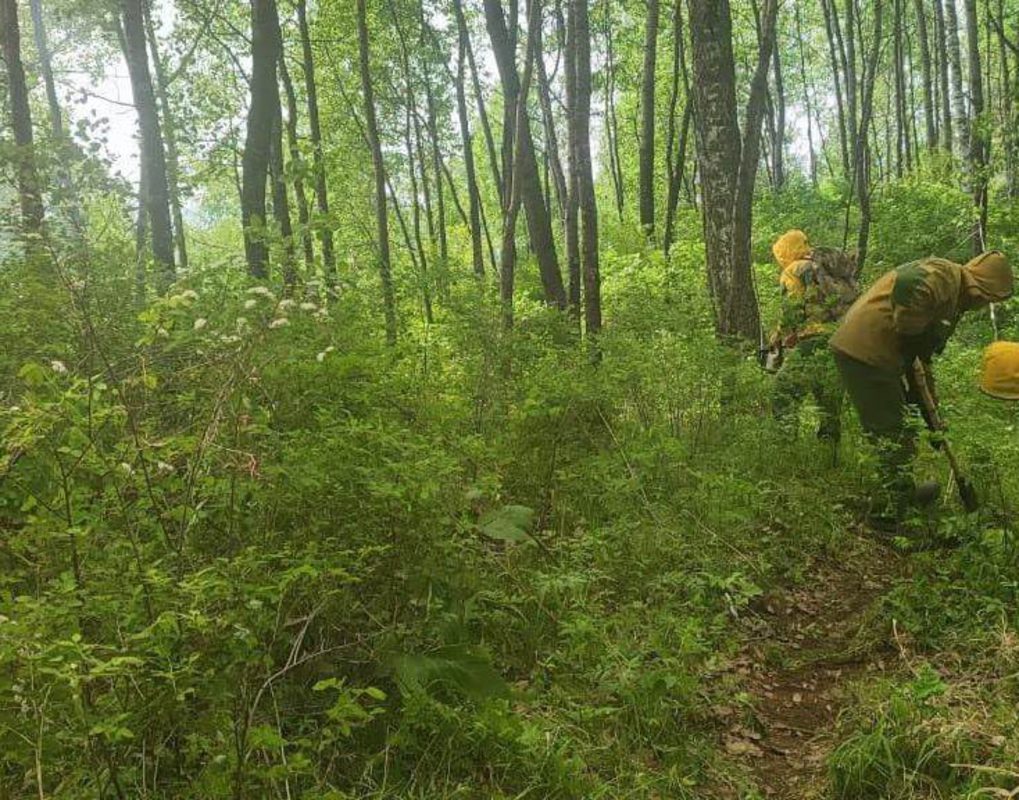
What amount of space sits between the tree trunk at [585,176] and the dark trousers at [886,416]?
3123 millimetres

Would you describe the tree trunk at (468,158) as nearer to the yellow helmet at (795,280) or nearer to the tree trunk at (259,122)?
the tree trunk at (259,122)

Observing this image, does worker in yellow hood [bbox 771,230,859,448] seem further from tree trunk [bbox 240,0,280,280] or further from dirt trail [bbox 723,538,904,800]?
tree trunk [bbox 240,0,280,280]

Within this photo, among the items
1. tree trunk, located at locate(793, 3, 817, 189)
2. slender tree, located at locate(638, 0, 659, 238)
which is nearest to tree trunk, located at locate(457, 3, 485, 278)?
slender tree, located at locate(638, 0, 659, 238)

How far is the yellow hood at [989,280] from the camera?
15.9ft

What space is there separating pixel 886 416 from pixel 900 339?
525 millimetres

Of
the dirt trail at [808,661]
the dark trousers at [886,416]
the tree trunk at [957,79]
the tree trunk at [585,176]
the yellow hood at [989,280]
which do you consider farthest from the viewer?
the tree trunk at [957,79]

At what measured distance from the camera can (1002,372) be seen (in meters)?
4.47

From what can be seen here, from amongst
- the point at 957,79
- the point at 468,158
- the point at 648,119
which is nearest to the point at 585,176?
the point at 648,119

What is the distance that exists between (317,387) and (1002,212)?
11798mm

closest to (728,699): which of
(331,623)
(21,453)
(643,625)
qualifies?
(643,625)

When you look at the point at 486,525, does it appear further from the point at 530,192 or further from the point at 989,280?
the point at 530,192

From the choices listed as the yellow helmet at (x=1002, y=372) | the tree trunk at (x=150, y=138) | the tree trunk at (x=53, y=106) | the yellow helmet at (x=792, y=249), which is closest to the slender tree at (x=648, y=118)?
the yellow helmet at (x=792, y=249)

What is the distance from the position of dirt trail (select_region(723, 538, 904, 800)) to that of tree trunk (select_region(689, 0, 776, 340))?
2.56m

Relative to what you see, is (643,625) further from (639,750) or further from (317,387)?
(317,387)
